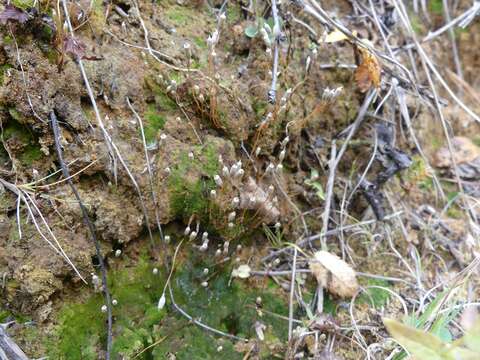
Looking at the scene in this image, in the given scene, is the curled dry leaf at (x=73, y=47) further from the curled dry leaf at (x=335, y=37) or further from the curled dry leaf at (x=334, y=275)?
the curled dry leaf at (x=334, y=275)

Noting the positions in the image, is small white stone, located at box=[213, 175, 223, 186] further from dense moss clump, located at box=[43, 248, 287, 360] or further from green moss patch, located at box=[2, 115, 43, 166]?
→ green moss patch, located at box=[2, 115, 43, 166]

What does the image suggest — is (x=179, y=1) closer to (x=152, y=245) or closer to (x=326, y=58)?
(x=326, y=58)

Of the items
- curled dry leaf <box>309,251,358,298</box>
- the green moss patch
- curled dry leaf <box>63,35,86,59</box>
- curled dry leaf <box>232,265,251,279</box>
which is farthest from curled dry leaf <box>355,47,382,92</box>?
the green moss patch

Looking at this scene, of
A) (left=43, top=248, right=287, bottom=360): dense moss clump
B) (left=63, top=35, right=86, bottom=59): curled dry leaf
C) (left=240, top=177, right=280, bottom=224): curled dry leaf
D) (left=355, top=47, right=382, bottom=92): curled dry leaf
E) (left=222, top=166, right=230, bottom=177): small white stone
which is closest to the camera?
(left=43, top=248, right=287, bottom=360): dense moss clump

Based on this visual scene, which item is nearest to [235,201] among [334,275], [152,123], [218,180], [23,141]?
[218,180]

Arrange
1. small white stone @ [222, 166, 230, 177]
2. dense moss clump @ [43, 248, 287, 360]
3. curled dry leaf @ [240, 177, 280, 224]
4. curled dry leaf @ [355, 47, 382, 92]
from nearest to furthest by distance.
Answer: dense moss clump @ [43, 248, 287, 360] → small white stone @ [222, 166, 230, 177] → curled dry leaf @ [240, 177, 280, 224] → curled dry leaf @ [355, 47, 382, 92]

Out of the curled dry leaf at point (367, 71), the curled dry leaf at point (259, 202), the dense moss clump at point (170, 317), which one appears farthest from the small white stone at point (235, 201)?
the curled dry leaf at point (367, 71)
